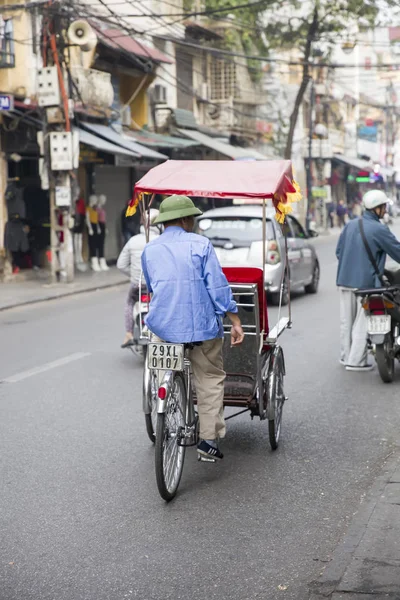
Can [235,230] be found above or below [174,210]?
below

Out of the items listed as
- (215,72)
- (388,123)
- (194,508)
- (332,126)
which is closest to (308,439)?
(194,508)

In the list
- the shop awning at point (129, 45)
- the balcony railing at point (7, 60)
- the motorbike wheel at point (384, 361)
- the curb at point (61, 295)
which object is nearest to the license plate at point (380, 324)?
the motorbike wheel at point (384, 361)

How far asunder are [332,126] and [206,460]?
170 feet

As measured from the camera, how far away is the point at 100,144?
2080cm

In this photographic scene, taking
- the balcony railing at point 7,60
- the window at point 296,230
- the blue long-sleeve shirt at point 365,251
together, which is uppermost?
the balcony railing at point 7,60

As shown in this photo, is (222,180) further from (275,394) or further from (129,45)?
(129,45)

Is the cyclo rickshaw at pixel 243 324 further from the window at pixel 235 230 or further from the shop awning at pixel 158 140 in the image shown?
the shop awning at pixel 158 140

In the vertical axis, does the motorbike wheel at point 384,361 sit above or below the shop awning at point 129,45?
below

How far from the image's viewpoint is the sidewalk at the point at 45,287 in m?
16.9

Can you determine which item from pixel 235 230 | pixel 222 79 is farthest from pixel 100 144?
pixel 222 79

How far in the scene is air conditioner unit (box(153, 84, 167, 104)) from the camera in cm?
2852

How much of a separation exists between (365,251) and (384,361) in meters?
1.12

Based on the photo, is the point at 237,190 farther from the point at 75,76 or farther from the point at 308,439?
the point at 75,76

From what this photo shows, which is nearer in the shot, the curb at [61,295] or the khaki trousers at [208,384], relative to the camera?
the khaki trousers at [208,384]
